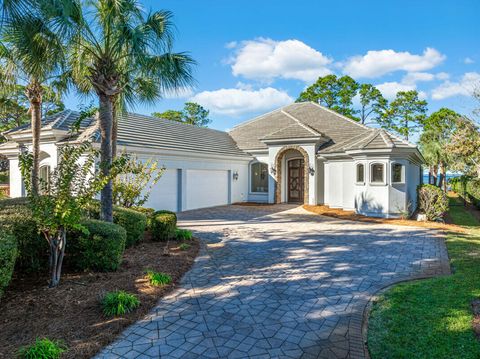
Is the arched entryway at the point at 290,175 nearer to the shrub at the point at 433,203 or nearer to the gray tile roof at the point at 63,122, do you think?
the shrub at the point at 433,203

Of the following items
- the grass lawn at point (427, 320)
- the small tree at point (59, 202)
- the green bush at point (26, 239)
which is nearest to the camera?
the grass lawn at point (427, 320)

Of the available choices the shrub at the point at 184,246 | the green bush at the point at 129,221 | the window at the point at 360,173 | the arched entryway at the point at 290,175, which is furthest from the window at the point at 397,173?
the green bush at the point at 129,221

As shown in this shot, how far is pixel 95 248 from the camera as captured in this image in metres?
6.23

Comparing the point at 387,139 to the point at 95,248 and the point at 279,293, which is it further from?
the point at 95,248

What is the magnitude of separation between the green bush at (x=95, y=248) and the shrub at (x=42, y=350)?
105 inches

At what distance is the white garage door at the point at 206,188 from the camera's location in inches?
688

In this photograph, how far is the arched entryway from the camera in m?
20.8

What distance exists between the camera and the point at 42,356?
11.2 ft

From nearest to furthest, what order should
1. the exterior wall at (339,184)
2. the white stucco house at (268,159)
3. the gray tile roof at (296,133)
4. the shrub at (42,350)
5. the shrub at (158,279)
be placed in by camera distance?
the shrub at (42,350) < the shrub at (158,279) < the white stucco house at (268,159) < the exterior wall at (339,184) < the gray tile roof at (296,133)

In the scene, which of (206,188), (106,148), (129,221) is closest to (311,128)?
(206,188)

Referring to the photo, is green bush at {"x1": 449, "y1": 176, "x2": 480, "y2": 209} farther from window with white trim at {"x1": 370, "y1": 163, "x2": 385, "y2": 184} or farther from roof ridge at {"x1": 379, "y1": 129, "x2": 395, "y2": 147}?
window with white trim at {"x1": 370, "y1": 163, "x2": 385, "y2": 184}

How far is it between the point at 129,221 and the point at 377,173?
1224cm

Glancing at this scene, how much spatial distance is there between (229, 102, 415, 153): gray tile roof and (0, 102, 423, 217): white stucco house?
0.24 ft

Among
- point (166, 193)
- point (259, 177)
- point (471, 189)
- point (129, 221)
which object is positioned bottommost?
point (129, 221)
